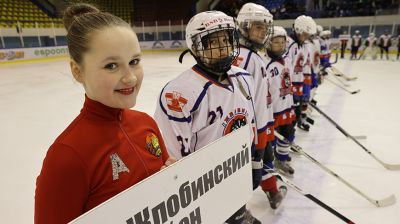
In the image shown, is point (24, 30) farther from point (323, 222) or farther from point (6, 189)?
point (323, 222)

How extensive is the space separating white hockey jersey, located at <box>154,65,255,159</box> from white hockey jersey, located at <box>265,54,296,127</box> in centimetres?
117

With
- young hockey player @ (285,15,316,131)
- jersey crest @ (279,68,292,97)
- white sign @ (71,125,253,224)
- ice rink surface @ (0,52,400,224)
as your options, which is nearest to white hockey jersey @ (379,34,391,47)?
ice rink surface @ (0,52,400,224)

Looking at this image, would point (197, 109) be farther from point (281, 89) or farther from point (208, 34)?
point (281, 89)

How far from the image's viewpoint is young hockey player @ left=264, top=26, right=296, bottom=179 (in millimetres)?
Result: 2422

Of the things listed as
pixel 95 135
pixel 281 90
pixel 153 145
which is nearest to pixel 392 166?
pixel 281 90

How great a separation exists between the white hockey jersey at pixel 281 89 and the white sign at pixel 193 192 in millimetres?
1635

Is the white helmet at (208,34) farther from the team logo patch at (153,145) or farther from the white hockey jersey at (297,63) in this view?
the white hockey jersey at (297,63)

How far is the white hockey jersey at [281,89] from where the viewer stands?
2428 millimetres

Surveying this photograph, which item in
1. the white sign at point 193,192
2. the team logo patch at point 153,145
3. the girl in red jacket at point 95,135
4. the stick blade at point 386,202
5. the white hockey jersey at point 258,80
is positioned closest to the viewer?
the white sign at point 193,192

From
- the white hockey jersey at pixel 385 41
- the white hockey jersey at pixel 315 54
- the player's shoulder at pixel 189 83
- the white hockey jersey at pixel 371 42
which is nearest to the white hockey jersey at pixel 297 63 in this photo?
the white hockey jersey at pixel 315 54

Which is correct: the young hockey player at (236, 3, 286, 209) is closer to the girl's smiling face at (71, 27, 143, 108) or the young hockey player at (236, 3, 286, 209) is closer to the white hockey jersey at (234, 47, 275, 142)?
the white hockey jersey at (234, 47, 275, 142)

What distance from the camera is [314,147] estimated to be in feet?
10.6

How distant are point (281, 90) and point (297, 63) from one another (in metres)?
0.95

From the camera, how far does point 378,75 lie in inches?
301
